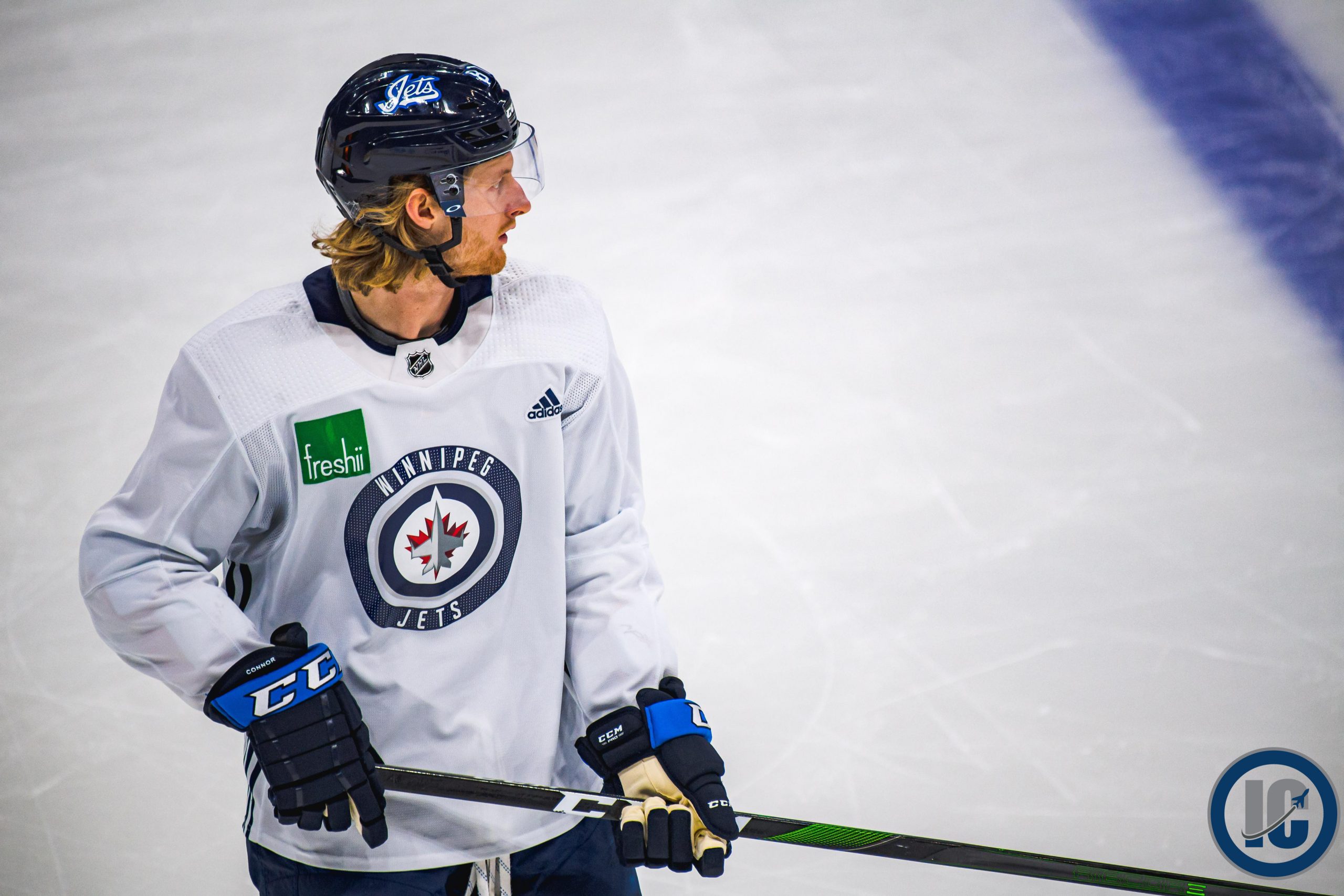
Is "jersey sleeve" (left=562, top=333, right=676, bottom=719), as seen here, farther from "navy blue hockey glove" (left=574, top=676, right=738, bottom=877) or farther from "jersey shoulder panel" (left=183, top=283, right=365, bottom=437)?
"jersey shoulder panel" (left=183, top=283, right=365, bottom=437)

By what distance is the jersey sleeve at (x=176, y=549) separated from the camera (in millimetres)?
1116

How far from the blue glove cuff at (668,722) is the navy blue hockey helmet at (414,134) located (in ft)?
1.70

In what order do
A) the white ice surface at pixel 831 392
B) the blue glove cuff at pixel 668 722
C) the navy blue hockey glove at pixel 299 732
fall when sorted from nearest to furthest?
the navy blue hockey glove at pixel 299 732 < the blue glove cuff at pixel 668 722 < the white ice surface at pixel 831 392

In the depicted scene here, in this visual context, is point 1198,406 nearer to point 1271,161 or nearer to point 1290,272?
point 1290,272

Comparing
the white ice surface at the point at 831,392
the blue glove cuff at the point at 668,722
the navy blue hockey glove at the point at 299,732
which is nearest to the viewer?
the navy blue hockey glove at the point at 299,732

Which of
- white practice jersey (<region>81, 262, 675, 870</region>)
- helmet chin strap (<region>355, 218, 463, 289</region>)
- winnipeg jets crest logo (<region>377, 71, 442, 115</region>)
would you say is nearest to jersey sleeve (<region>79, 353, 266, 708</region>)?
white practice jersey (<region>81, 262, 675, 870</region>)

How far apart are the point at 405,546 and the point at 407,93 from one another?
487mm

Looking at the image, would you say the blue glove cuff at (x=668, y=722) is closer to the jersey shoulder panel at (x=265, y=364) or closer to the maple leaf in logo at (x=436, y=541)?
the maple leaf in logo at (x=436, y=541)

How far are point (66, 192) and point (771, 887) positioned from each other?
1970mm

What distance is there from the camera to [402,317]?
1.21 m

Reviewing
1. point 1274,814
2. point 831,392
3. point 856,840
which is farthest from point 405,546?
point 1274,814

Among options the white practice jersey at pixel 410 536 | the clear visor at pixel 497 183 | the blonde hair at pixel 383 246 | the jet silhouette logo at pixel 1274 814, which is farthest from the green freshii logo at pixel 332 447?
the jet silhouette logo at pixel 1274 814

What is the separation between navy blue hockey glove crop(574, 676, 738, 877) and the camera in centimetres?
117

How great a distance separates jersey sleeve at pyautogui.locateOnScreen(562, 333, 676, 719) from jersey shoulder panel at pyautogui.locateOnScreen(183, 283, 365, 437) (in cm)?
27
